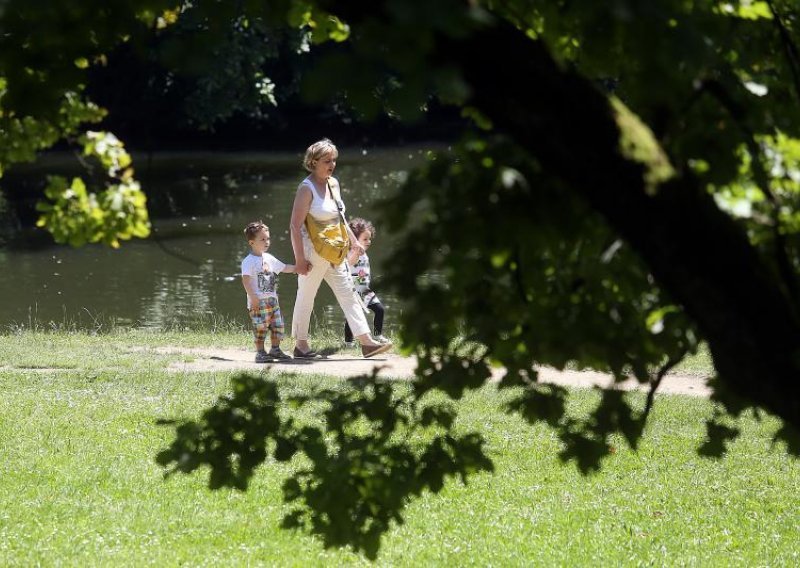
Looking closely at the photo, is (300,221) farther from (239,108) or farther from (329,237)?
(239,108)

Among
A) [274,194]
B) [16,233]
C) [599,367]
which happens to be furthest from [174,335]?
[274,194]

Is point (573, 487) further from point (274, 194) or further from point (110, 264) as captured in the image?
point (274, 194)

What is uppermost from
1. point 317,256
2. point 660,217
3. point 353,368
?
point 660,217

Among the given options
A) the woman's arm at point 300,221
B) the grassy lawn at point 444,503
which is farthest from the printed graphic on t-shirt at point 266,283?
the grassy lawn at point 444,503

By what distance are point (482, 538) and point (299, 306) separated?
498 cm

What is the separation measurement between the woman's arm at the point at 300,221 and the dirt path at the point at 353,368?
2.63 feet

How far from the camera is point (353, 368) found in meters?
10.9

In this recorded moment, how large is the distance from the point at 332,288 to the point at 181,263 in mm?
11181

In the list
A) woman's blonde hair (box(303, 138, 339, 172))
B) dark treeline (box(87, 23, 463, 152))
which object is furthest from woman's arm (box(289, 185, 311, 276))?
dark treeline (box(87, 23, 463, 152))

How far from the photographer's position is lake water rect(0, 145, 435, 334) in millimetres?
17312

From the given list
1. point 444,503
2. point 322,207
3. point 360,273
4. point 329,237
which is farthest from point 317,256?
point 444,503

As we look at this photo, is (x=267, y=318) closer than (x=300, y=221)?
No

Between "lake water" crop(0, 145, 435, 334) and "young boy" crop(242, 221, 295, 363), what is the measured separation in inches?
33.5

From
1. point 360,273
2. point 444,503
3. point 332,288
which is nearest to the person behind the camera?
point 444,503
